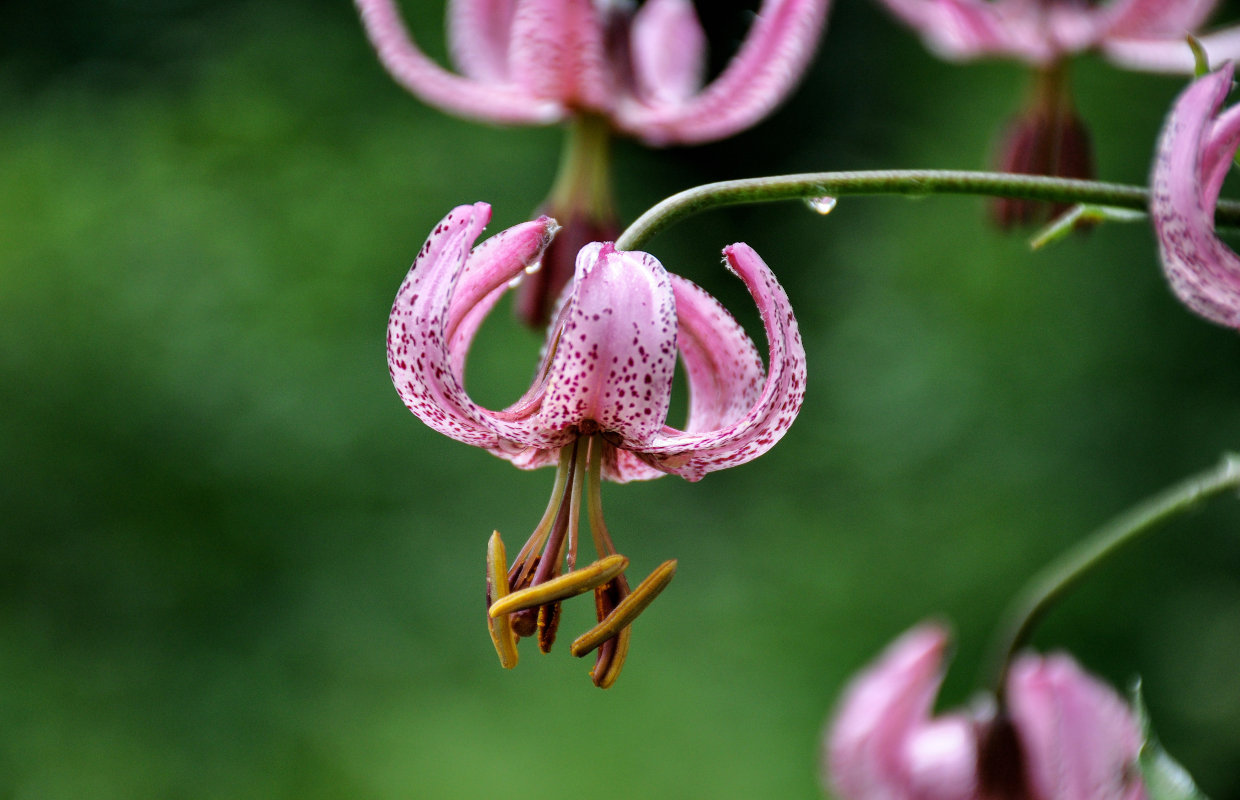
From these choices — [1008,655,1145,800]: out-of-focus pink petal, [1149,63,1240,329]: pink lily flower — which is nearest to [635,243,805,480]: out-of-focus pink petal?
[1149,63,1240,329]: pink lily flower

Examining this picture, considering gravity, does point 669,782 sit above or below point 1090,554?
below

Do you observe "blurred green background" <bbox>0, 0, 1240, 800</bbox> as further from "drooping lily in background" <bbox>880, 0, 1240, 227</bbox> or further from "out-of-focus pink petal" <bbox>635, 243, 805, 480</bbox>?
"out-of-focus pink petal" <bbox>635, 243, 805, 480</bbox>

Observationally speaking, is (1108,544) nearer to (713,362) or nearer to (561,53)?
(713,362)

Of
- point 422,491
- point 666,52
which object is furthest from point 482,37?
point 422,491

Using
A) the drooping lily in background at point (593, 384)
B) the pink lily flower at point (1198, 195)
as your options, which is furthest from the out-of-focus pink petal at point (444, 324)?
the pink lily flower at point (1198, 195)

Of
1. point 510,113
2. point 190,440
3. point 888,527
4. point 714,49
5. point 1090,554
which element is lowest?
point 888,527

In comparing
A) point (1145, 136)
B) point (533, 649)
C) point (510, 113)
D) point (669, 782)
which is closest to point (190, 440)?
point (533, 649)

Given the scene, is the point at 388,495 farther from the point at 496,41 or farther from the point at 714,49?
the point at 714,49
